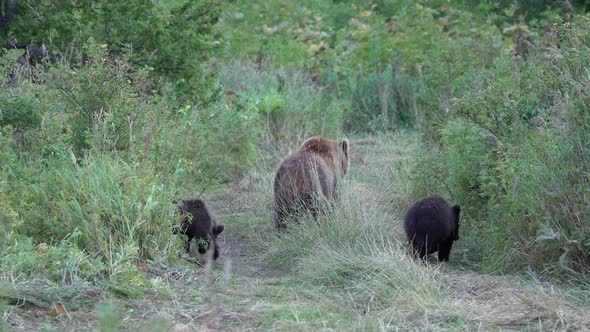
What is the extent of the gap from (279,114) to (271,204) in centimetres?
416

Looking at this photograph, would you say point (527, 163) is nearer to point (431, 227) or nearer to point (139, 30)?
point (431, 227)

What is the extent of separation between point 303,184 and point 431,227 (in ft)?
5.35

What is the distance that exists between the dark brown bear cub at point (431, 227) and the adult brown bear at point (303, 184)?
0.90 m

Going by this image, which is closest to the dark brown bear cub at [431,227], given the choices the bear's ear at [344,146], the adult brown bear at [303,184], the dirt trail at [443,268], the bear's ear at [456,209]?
the bear's ear at [456,209]

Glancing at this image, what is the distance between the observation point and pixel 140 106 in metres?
9.30

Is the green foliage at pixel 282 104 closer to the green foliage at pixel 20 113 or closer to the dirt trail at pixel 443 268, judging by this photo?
the dirt trail at pixel 443 268

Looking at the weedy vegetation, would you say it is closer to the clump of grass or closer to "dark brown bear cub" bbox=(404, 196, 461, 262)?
the clump of grass

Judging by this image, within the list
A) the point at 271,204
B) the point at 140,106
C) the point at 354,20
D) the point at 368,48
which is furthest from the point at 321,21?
the point at 140,106

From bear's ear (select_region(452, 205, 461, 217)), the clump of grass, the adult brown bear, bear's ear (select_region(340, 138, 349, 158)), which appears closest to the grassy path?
the clump of grass

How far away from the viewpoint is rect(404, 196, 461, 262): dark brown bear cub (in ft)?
29.3

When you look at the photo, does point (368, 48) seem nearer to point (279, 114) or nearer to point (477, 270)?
point (279, 114)

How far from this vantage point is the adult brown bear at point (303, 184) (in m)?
9.73

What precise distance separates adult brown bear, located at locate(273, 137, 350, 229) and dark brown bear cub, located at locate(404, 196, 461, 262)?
90 centimetres

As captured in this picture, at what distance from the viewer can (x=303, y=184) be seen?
988 centimetres
